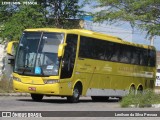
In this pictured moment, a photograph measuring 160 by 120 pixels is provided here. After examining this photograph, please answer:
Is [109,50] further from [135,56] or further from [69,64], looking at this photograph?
[69,64]

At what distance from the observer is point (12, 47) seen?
78.9 ft

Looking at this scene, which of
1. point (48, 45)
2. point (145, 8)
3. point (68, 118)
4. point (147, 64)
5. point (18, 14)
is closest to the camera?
point (68, 118)

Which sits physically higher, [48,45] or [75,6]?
[75,6]

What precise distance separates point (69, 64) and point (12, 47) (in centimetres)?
306

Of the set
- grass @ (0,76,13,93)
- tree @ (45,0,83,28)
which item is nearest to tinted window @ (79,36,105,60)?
grass @ (0,76,13,93)

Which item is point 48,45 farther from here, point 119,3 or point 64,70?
point 119,3

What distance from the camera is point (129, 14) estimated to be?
25.4 meters

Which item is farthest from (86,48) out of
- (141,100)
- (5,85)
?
(5,85)

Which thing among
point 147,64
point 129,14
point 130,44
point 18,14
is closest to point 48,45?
point 129,14

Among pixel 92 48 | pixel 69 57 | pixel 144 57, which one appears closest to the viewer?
pixel 69 57

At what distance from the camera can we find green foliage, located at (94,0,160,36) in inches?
964

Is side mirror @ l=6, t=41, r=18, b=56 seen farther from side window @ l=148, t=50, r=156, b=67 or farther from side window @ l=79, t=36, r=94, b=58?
side window @ l=148, t=50, r=156, b=67

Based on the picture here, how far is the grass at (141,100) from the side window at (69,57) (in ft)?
11.0

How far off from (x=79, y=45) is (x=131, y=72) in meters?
7.01
